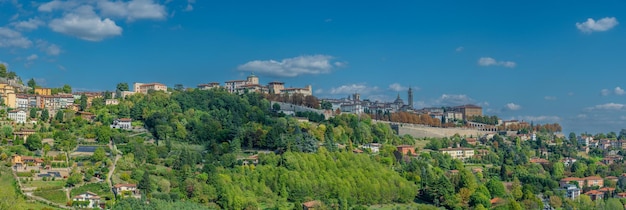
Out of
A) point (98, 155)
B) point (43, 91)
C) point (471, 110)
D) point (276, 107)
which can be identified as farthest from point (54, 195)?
point (471, 110)

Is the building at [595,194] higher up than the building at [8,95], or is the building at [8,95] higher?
the building at [8,95]

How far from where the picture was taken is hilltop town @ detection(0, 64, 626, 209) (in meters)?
34.0

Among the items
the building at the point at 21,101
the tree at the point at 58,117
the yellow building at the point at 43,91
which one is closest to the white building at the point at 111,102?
the yellow building at the point at 43,91

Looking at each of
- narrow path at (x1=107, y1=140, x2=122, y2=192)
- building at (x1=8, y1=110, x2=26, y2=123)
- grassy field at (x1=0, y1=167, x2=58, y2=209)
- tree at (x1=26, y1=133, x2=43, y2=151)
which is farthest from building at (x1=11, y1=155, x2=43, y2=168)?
building at (x1=8, y1=110, x2=26, y2=123)

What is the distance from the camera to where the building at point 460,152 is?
53.5 m

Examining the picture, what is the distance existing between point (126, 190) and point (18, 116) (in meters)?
16.0

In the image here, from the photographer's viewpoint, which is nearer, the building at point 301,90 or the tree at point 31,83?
the tree at point 31,83

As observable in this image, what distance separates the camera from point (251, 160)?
40.4 m

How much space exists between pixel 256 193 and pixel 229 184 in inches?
63.2

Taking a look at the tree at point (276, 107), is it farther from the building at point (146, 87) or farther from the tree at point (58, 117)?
the tree at point (58, 117)

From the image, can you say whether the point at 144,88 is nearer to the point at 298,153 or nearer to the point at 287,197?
the point at 298,153

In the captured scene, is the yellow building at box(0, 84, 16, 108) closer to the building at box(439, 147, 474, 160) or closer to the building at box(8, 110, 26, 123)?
the building at box(8, 110, 26, 123)

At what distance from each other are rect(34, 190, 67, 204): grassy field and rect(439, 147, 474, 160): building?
30.2m

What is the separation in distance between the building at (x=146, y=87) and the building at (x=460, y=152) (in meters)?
25.1
